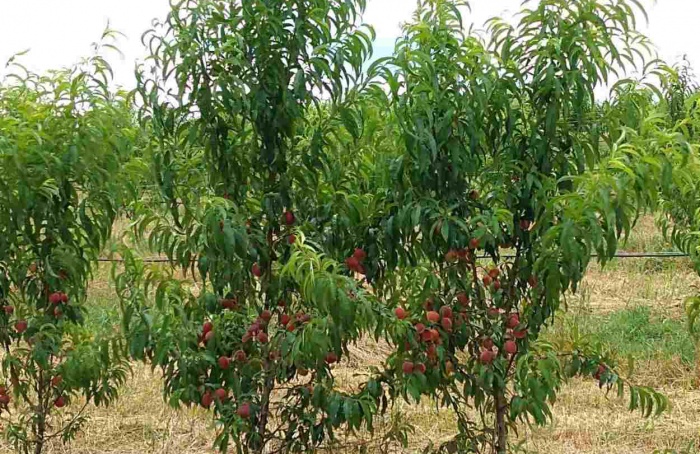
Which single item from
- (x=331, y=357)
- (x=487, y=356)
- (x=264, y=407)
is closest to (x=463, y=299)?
(x=487, y=356)

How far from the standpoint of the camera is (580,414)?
5086 mm

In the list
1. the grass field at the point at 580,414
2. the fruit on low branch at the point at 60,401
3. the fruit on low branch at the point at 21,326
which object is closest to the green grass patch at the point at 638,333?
the grass field at the point at 580,414

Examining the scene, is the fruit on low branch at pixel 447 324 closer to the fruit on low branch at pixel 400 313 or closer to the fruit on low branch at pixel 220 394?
the fruit on low branch at pixel 400 313

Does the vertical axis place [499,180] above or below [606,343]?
above

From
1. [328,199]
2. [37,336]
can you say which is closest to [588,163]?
[328,199]

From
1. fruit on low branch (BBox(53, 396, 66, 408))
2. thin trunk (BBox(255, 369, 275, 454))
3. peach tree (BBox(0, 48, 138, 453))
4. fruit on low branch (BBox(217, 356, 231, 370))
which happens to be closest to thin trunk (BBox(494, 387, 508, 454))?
thin trunk (BBox(255, 369, 275, 454))

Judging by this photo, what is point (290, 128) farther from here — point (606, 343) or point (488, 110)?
point (606, 343)

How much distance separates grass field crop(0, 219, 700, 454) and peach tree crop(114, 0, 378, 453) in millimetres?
964

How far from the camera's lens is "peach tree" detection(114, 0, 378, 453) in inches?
113

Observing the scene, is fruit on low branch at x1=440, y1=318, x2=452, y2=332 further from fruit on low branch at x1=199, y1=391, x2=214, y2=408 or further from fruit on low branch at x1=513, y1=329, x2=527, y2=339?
fruit on low branch at x1=199, y1=391, x2=214, y2=408

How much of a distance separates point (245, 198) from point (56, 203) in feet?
2.49

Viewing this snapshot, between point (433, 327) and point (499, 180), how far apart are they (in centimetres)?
58

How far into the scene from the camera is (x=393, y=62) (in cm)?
289

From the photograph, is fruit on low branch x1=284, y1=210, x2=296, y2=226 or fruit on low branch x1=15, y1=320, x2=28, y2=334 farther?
fruit on low branch x1=15, y1=320, x2=28, y2=334
